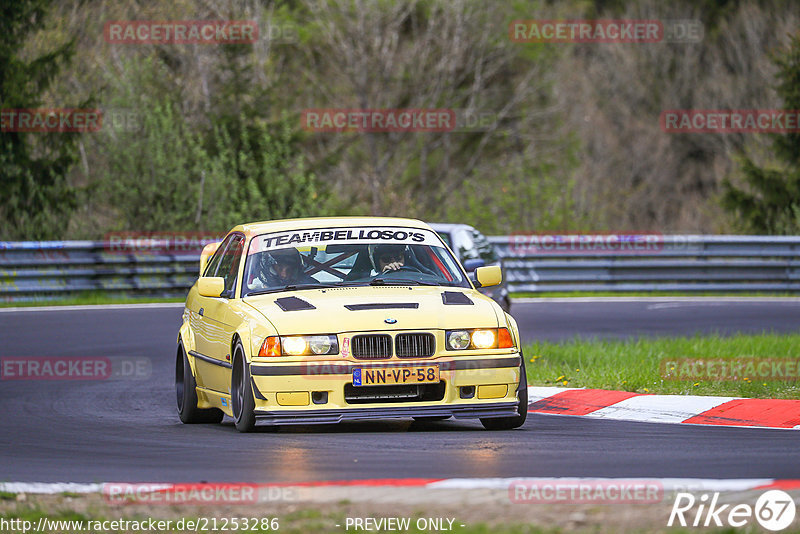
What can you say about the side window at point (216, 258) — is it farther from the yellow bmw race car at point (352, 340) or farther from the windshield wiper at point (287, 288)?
the windshield wiper at point (287, 288)

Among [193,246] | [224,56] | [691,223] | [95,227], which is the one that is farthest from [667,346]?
[691,223]

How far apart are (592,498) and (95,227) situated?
24233mm

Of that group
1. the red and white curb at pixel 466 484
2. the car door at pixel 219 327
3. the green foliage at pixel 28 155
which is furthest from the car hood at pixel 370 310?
the green foliage at pixel 28 155

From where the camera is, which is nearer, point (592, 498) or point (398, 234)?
point (592, 498)

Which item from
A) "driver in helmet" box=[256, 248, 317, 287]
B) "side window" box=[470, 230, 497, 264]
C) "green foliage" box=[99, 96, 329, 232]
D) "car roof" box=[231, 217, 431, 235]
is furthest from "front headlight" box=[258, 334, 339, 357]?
"green foliage" box=[99, 96, 329, 232]

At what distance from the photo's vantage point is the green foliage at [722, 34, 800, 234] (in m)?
33.8

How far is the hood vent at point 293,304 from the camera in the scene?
985 centimetres

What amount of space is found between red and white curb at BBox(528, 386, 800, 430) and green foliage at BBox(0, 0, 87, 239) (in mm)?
17682

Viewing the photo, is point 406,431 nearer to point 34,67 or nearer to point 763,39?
point 34,67

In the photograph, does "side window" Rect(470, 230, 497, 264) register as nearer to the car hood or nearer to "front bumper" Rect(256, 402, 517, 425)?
the car hood

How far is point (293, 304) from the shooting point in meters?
9.96

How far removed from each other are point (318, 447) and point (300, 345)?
0.82 m

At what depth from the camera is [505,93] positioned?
4638 cm

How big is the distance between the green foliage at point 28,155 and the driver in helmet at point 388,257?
718 inches
